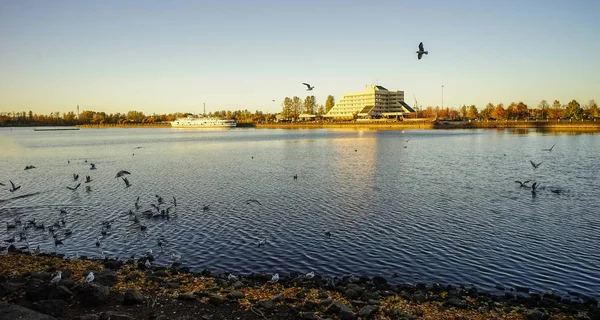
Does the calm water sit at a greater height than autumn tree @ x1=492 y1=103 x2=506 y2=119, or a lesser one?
lesser

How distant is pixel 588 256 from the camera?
632 inches

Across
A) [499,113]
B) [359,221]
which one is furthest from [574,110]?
[359,221]

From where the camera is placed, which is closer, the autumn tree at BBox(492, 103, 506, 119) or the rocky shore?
the rocky shore

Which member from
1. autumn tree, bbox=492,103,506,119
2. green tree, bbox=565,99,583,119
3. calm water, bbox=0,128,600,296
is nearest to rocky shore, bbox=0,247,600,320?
calm water, bbox=0,128,600,296

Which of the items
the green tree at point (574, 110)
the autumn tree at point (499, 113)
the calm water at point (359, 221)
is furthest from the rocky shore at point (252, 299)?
the autumn tree at point (499, 113)

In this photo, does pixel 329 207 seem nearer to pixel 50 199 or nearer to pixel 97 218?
pixel 97 218

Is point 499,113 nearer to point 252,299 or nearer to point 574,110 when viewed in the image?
point 574,110

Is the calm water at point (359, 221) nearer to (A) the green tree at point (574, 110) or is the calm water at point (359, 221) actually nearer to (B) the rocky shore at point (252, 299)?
(B) the rocky shore at point (252, 299)

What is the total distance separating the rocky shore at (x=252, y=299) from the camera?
10523mm

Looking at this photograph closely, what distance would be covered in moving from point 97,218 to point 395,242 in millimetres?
16640

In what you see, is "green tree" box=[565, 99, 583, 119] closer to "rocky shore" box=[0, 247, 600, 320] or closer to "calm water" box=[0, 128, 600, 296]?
"calm water" box=[0, 128, 600, 296]

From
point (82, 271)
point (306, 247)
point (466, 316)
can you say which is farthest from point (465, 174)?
point (82, 271)

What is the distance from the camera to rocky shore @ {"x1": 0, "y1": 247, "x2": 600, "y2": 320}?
10523 millimetres

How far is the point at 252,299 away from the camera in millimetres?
11711
